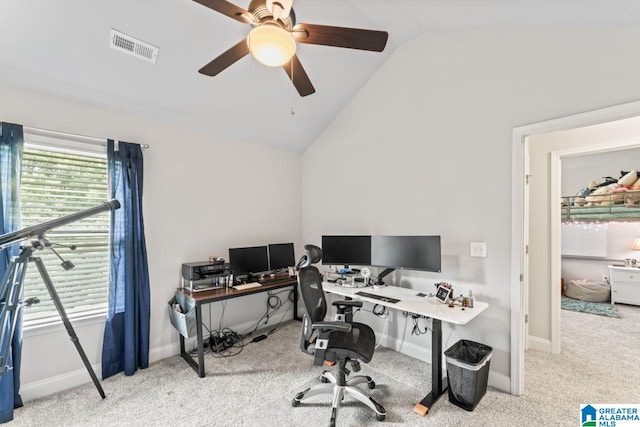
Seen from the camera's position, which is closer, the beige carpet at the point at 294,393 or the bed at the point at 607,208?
the beige carpet at the point at 294,393

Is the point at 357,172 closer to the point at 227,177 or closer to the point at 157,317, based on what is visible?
the point at 227,177

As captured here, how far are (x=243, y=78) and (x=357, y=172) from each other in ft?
5.31

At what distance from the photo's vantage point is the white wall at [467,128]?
201cm

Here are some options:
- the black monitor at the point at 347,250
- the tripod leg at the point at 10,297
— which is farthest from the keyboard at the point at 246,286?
the tripod leg at the point at 10,297

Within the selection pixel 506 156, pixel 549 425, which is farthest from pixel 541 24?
pixel 549 425

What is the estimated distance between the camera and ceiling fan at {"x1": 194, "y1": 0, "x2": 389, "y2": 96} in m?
1.36

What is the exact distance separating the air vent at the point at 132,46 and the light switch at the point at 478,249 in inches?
123

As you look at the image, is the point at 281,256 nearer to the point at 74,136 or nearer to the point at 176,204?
the point at 176,204

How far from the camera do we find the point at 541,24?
206 cm

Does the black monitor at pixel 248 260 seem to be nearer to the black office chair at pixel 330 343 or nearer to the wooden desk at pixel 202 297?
the wooden desk at pixel 202 297

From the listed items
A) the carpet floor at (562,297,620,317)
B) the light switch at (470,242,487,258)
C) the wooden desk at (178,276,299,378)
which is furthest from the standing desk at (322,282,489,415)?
the carpet floor at (562,297,620,317)

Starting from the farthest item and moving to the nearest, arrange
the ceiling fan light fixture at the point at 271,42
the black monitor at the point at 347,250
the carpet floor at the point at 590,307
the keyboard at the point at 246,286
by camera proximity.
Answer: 1. the carpet floor at the point at 590,307
2. the black monitor at the point at 347,250
3. the keyboard at the point at 246,286
4. the ceiling fan light fixture at the point at 271,42

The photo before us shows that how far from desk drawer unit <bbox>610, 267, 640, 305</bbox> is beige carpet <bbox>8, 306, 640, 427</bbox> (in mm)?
2191

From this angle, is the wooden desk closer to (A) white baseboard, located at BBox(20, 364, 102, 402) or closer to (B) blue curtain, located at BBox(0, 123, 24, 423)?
(A) white baseboard, located at BBox(20, 364, 102, 402)
